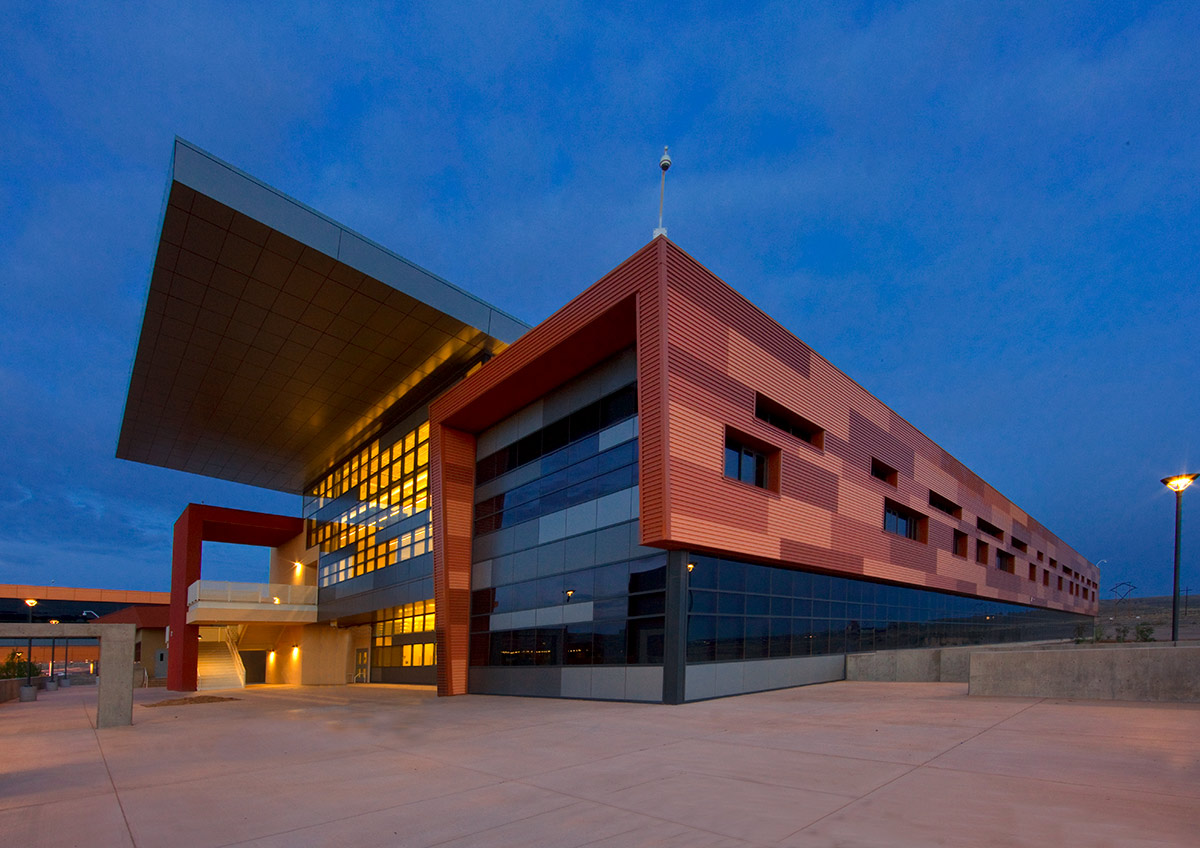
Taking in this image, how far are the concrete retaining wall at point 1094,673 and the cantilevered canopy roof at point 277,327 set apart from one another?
64.4 feet

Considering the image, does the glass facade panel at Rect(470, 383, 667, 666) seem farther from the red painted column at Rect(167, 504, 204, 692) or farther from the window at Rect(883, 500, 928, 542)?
the red painted column at Rect(167, 504, 204, 692)

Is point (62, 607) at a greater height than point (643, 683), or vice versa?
point (643, 683)

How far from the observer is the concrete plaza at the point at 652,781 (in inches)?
253

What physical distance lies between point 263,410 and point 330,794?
29.5 metres

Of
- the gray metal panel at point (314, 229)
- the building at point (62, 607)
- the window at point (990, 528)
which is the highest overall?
the gray metal panel at point (314, 229)

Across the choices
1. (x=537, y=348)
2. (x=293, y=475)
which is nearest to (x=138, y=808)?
(x=537, y=348)

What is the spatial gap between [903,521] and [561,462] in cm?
1716

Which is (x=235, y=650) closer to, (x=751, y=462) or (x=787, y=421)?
(x=751, y=462)

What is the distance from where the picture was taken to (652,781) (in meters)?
8.66

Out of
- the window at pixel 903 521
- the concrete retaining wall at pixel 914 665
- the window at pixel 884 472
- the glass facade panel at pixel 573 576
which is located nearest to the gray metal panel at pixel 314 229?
the glass facade panel at pixel 573 576

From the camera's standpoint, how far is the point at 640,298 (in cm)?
1827

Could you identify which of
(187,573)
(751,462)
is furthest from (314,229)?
(187,573)

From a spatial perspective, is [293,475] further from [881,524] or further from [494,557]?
[881,524]

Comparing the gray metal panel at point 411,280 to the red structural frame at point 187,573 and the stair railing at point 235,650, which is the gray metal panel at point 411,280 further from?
the stair railing at point 235,650
